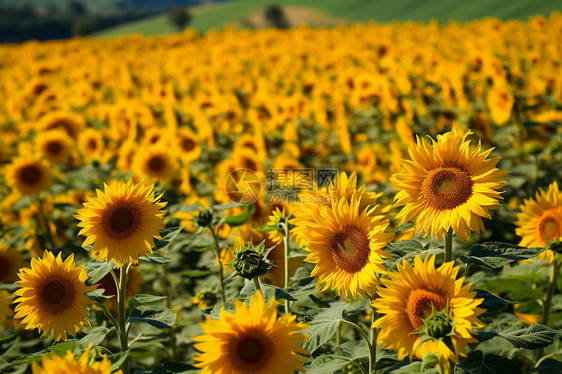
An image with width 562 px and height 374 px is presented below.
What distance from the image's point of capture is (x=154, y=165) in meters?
4.18

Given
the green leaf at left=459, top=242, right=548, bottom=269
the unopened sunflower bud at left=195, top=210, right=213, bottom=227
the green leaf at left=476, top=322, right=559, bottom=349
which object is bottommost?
the green leaf at left=476, top=322, right=559, bottom=349

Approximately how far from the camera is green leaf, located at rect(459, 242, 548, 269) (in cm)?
143

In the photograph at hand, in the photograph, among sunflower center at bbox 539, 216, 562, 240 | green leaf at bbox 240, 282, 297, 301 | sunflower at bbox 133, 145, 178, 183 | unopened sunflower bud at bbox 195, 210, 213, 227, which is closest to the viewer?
green leaf at bbox 240, 282, 297, 301

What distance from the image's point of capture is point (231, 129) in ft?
17.4

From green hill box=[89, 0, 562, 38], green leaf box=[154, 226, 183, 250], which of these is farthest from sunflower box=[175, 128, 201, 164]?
green hill box=[89, 0, 562, 38]

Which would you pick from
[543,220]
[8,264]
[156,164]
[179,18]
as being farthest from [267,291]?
[179,18]

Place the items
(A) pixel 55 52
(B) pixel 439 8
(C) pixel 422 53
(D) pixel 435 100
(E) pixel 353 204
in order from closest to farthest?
1. (E) pixel 353 204
2. (D) pixel 435 100
3. (C) pixel 422 53
4. (A) pixel 55 52
5. (B) pixel 439 8

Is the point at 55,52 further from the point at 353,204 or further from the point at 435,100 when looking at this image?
the point at 353,204

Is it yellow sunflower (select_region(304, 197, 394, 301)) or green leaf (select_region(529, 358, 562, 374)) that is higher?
yellow sunflower (select_region(304, 197, 394, 301))

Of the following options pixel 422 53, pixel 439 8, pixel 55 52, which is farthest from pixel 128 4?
pixel 422 53

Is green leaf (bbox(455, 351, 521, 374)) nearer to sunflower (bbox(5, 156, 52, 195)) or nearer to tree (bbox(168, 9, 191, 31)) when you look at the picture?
sunflower (bbox(5, 156, 52, 195))

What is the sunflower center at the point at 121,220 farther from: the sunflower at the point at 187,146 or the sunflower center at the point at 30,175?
the sunflower at the point at 187,146

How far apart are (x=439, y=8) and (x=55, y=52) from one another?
22.4 metres

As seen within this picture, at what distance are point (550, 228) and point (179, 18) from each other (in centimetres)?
4590
